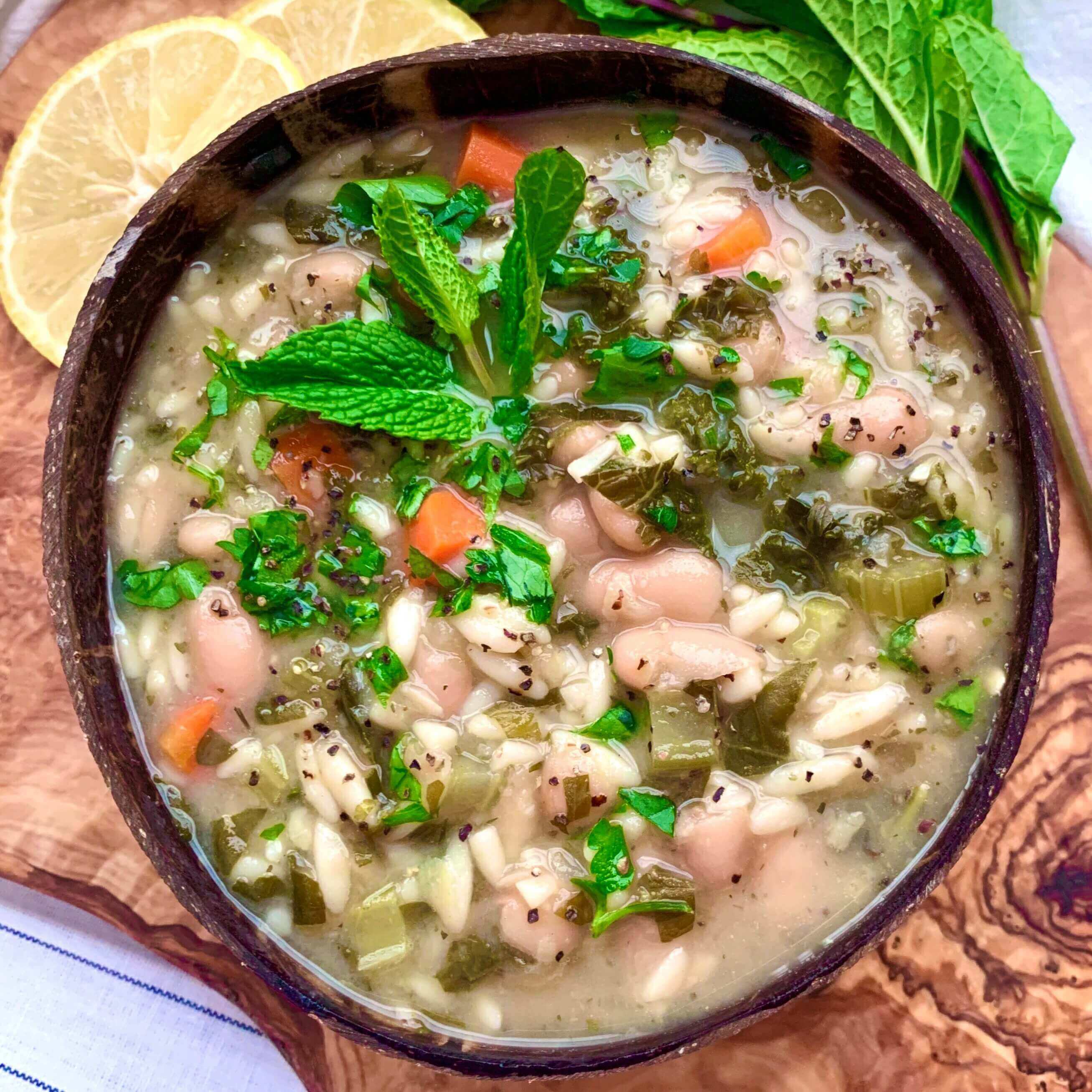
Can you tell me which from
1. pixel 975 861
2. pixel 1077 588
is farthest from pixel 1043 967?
pixel 1077 588

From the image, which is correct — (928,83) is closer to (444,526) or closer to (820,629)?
(820,629)

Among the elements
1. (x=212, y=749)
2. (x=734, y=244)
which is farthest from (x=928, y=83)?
(x=212, y=749)

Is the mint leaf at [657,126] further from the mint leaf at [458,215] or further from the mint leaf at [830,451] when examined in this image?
the mint leaf at [830,451]

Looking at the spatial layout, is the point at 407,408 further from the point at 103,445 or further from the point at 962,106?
the point at 962,106

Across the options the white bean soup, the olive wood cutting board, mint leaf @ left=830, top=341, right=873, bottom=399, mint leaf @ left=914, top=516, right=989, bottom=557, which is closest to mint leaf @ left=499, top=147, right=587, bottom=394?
the white bean soup

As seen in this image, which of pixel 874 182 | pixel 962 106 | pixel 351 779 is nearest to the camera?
pixel 351 779
